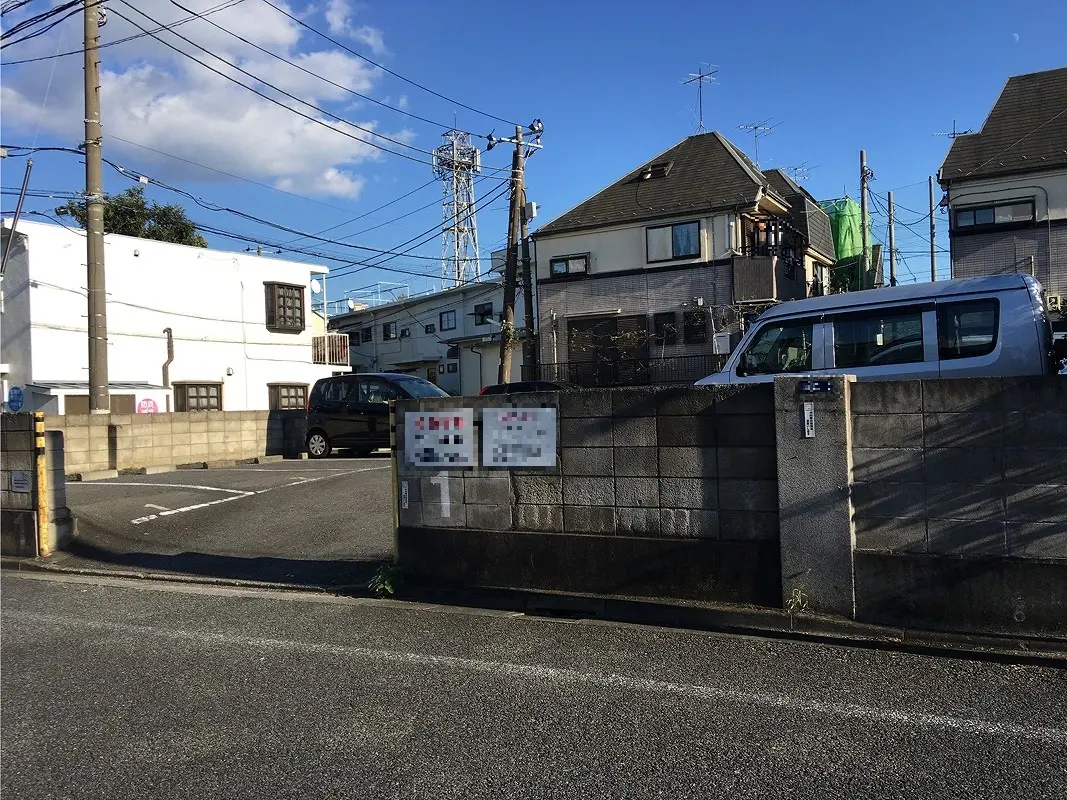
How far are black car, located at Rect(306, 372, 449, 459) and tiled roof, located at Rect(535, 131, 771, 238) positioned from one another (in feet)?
37.6

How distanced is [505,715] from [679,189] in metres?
23.4

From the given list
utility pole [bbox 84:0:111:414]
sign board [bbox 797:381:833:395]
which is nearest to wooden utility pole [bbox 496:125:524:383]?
utility pole [bbox 84:0:111:414]

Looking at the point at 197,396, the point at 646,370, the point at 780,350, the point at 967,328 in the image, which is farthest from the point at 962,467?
the point at 197,396

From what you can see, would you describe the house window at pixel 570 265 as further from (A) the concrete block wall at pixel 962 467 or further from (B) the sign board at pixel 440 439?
(A) the concrete block wall at pixel 962 467

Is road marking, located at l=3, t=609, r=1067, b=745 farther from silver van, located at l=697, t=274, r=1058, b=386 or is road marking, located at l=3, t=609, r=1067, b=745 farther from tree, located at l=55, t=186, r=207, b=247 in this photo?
tree, located at l=55, t=186, r=207, b=247

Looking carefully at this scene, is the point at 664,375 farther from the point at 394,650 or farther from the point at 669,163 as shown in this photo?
the point at 394,650

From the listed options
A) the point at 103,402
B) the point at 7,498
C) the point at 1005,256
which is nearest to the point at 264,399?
the point at 103,402

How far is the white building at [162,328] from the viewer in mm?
21141

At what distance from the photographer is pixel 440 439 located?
Result: 6.62m

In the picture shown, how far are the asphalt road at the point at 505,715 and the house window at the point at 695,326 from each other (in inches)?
748

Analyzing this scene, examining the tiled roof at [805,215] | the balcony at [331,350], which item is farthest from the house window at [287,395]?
the tiled roof at [805,215]

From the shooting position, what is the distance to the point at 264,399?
2684 cm

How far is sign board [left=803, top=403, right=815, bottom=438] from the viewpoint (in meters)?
5.16

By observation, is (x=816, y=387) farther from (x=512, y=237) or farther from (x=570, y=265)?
(x=570, y=265)
